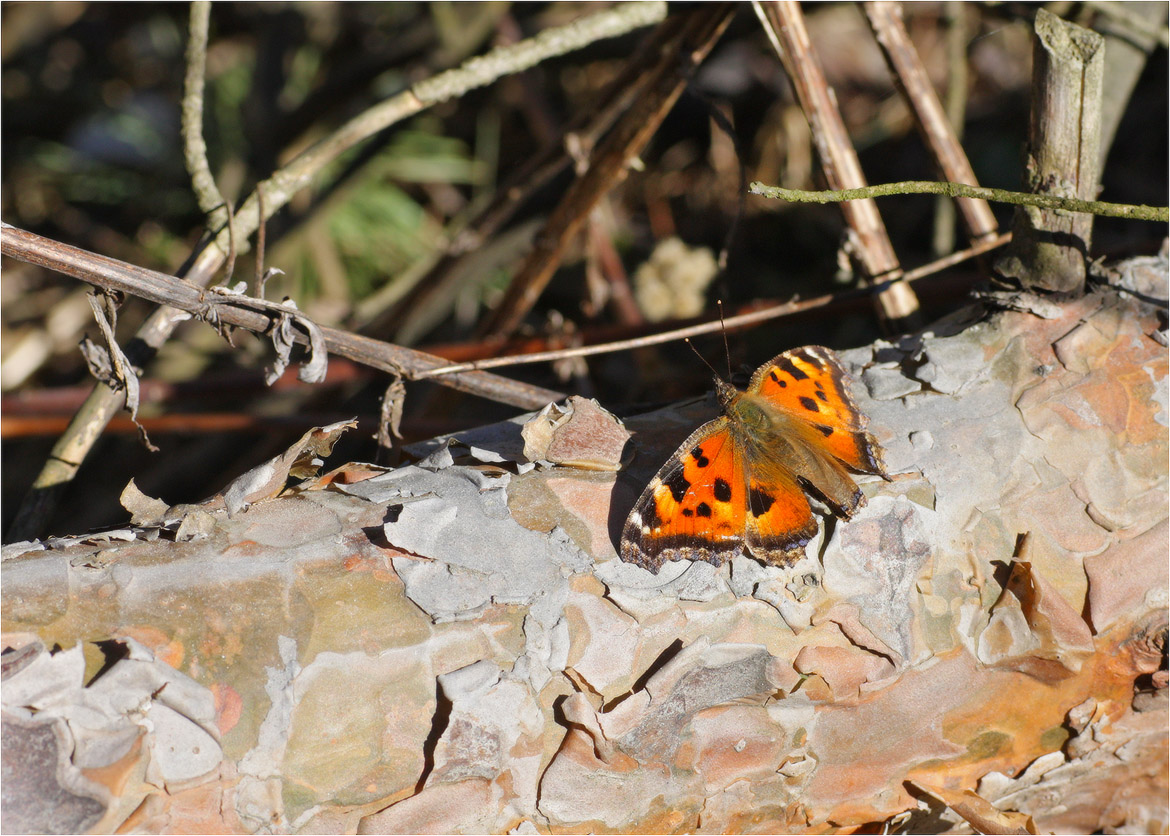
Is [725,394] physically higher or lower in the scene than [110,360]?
lower

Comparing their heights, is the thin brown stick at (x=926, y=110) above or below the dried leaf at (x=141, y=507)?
above

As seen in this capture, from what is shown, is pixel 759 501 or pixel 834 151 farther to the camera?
pixel 834 151

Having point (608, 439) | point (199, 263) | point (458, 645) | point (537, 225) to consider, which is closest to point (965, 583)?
point (608, 439)

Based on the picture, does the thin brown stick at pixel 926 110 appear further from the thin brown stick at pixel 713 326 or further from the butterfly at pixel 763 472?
the butterfly at pixel 763 472

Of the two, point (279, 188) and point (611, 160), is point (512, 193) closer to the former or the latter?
point (611, 160)

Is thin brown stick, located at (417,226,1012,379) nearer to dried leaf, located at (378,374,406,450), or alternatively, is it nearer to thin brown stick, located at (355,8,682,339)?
dried leaf, located at (378,374,406,450)

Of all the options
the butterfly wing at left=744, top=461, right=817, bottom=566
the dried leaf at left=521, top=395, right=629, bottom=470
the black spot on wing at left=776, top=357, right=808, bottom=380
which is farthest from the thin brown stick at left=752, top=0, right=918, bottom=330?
the dried leaf at left=521, top=395, right=629, bottom=470

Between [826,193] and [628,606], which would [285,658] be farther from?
[826,193]

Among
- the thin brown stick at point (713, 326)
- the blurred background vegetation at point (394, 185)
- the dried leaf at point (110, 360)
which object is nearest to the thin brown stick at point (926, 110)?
the thin brown stick at point (713, 326)

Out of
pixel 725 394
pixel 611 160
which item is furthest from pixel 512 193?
pixel 725 394
